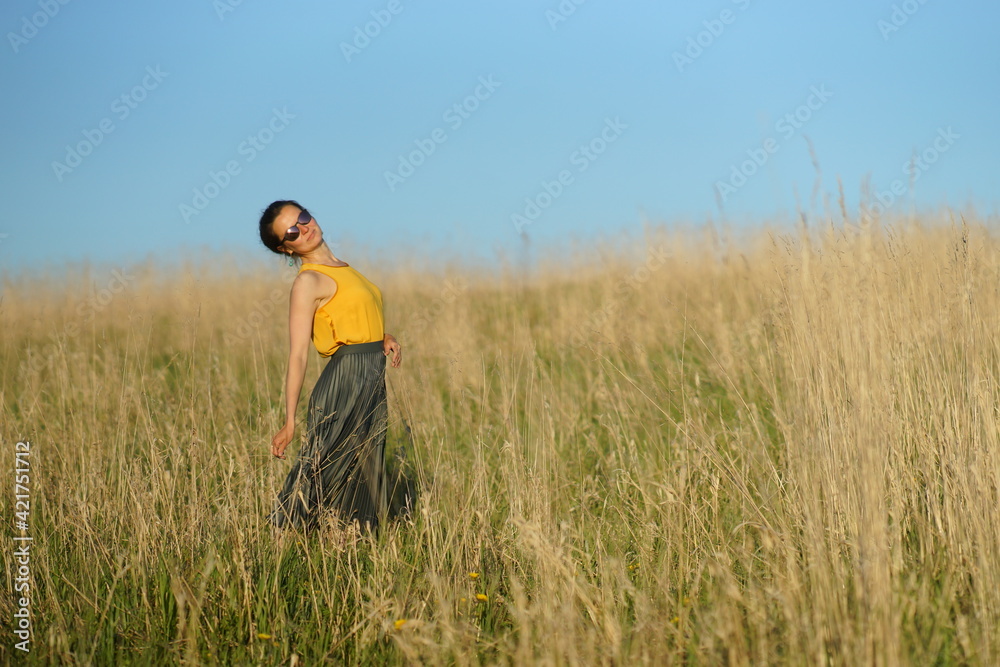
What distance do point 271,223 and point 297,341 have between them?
1.79ft

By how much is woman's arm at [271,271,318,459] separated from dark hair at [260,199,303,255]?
26cm

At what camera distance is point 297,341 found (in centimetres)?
318

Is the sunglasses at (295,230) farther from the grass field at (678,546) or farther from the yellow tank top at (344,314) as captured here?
the grass field at (678,546)

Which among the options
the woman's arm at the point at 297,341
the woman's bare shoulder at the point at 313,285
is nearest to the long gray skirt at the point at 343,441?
the woman's arm at the point at 297,341

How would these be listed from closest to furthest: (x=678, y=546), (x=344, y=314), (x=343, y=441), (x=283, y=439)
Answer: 1. (x=678, y=546)
2. (x=283, y=439)
3. (x=344, y=314)
4. (x=343, y=441)

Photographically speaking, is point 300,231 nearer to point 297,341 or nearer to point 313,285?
point 313,285

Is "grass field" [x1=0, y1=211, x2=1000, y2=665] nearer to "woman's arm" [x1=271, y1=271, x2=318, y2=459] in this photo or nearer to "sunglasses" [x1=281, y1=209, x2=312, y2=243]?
"woman's arm" [x1=271, y1=271, x2=318, y2=459]

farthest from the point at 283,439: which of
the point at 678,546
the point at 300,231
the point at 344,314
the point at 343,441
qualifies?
the point at 678,546

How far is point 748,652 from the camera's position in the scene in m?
2.21

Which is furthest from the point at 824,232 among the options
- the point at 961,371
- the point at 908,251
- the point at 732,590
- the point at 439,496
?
the point at 439,496

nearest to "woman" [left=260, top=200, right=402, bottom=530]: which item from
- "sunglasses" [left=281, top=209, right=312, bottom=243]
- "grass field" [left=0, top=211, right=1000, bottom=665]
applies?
"sunglasses" [left=281, top=209, right=312, bottom=243]

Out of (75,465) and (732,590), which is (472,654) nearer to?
(732,590)

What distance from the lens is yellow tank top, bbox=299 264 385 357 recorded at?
3291 millimetres

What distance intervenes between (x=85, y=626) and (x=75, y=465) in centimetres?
165
